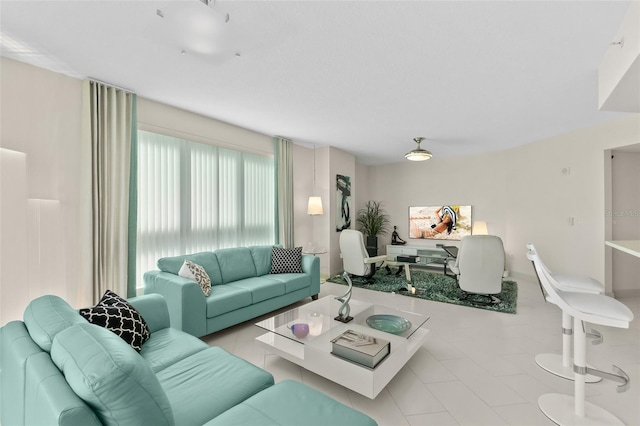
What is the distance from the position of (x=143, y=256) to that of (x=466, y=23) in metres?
3.96

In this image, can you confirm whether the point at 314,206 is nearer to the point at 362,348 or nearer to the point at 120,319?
the point at 362,348

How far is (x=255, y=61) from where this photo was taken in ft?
8.11

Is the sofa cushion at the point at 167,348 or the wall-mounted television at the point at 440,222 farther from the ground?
the wall-mounted television at the point at 440,222

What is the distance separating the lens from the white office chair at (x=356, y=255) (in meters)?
4.94

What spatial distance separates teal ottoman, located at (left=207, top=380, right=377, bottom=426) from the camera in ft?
4.07

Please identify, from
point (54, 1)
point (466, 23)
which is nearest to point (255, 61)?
point (54, 1)

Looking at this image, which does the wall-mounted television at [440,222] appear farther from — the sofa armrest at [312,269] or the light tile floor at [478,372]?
the sofa armrest at [312,269]

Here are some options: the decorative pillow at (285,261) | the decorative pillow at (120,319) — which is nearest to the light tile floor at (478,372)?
the decorative pillow at (285,261)

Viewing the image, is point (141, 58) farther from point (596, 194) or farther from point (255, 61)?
point (596, 194)

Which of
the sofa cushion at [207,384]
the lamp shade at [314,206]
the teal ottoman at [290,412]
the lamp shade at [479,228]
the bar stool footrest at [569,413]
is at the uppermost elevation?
the lamp shade at [314,206]

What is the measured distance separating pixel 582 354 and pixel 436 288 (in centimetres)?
316

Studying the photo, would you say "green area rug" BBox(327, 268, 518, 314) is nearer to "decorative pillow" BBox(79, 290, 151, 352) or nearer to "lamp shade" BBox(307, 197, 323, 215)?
"lamp shade" BBox(307, 197, 323, 215)

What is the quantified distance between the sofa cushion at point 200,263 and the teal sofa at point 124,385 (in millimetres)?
1407

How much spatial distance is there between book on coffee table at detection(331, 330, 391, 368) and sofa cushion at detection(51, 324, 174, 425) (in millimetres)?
1268
